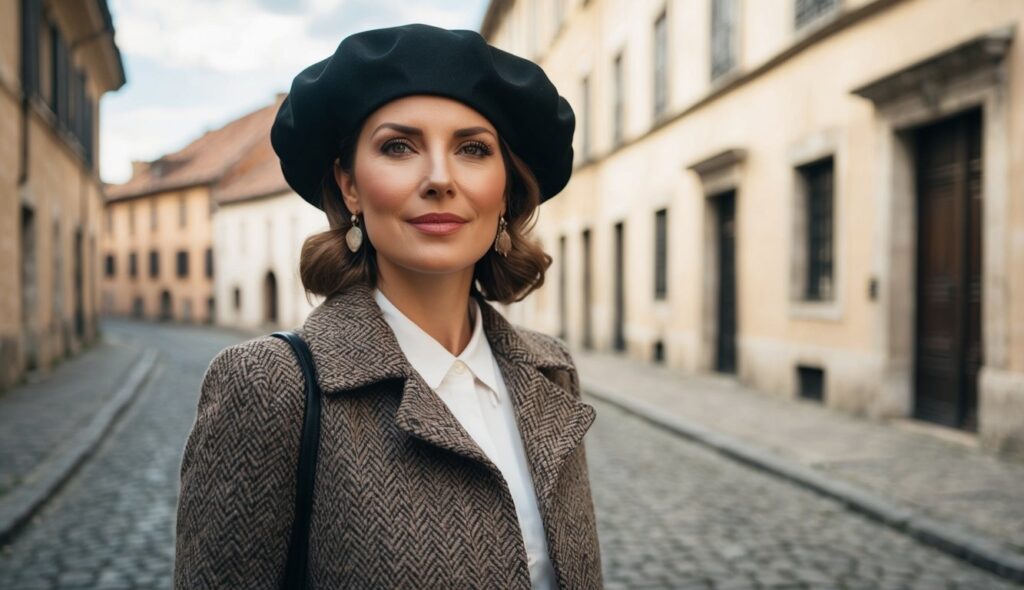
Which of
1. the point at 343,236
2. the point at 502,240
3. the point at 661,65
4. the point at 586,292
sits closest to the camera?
the point at 343,236

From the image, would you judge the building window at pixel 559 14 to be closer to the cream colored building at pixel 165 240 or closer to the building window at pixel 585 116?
the building window at pixel 585 116

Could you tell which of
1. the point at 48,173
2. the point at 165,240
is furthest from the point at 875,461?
the point at 165,240

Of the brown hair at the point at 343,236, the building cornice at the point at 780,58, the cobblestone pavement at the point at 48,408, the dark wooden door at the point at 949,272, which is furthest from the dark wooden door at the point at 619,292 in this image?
the brown hair at the point at 343,236

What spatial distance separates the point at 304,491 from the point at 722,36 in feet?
45.8

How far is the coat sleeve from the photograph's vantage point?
4.74ft

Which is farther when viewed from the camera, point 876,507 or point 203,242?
point 203,242

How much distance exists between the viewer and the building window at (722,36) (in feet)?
45.6

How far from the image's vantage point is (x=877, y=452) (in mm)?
8102

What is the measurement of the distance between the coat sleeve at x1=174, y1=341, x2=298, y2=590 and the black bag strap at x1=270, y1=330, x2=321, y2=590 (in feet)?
0.04

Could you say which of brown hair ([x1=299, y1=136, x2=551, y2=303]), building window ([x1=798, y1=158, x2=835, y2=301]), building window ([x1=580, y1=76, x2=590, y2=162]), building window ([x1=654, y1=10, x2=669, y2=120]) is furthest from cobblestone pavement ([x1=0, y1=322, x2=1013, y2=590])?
building window ([x1=580, y1=76, x2=590, y2=162])

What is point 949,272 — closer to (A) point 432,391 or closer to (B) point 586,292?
(A) point 432,391

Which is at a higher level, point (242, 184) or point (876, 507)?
point (242, 184)

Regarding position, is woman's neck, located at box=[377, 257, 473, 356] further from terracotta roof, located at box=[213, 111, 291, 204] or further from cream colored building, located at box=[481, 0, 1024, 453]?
terracotta roof, located at box=[213, 111, 291, 204]

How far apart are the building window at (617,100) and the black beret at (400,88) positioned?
1856 centimetres
